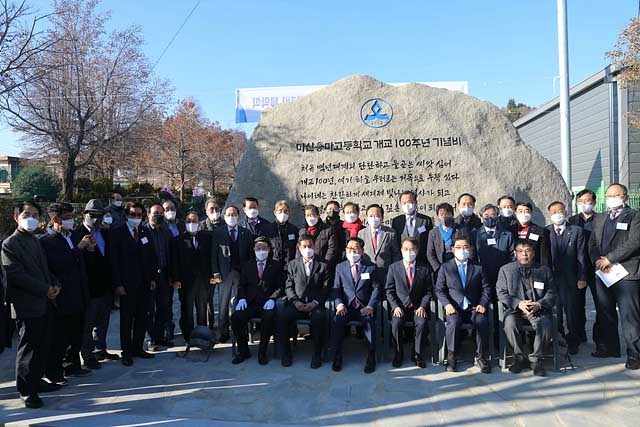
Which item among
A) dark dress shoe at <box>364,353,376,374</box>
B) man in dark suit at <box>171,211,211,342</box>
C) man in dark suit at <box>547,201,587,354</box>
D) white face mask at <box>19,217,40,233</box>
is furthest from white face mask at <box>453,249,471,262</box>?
white face mask at <box>19,217,40,233</box>

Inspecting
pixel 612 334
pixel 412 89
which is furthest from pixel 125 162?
pixel 612 334

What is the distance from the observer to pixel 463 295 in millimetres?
4781

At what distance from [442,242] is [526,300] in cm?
104

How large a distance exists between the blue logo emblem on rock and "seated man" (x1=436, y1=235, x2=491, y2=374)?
2.49 m

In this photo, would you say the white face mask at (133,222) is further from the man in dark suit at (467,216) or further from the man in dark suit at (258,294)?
the man in dark suit at (467,216)

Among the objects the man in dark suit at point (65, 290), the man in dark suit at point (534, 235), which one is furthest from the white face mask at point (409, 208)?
the man in dark suit at point (65, 290)

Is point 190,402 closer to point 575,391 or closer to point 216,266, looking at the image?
point 216,266

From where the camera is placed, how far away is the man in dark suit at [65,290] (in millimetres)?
4359

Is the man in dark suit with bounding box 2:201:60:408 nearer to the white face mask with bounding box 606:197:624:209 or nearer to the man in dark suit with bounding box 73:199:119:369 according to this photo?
the man in dark suit with bounding box 73:199:119:369

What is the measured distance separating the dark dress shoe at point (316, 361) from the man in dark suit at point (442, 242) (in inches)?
60.8

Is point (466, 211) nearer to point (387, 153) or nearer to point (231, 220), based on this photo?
point (387, 153)

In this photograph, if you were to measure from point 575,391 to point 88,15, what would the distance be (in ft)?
64.8

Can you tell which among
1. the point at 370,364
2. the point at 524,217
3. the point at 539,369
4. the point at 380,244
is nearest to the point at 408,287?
the point at 380,244

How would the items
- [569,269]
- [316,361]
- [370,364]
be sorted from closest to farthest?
[370,364] → [316,361] → [569,269]
